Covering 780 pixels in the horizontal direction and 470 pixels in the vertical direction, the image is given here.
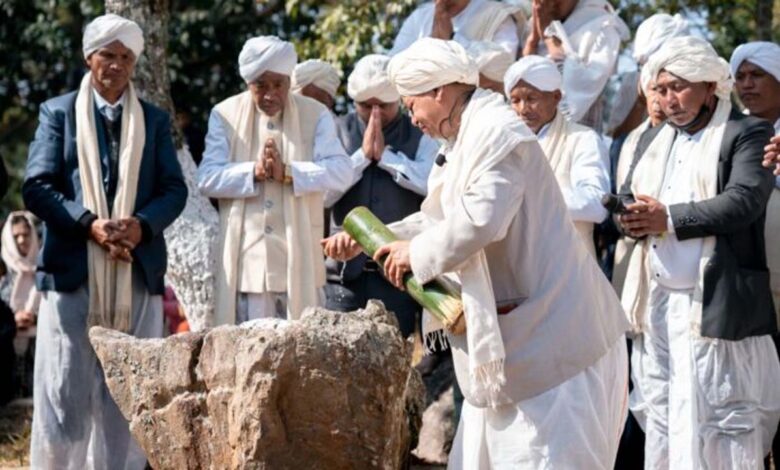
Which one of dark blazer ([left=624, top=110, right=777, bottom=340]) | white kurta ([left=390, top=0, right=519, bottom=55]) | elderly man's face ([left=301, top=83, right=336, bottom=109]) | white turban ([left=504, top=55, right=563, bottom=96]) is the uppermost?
white kurta ([left=390, top=0, right=519, bottom=55])

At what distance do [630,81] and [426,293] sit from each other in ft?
12.8

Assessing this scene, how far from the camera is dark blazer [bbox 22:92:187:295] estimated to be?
8.10 meters

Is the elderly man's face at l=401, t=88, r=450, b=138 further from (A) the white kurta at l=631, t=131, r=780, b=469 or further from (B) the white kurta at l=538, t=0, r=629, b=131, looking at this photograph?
(B) the white kurta at l=538, t=0, r=629, b=131

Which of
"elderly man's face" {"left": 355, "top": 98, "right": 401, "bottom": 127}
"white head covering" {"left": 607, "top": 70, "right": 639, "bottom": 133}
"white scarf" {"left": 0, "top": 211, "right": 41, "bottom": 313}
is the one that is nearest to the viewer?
"elderly man's face" {"left": 355, "top": 98, "right": 401, "bottom": 127}


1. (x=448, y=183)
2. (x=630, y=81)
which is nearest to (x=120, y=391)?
(x=448, y=183)

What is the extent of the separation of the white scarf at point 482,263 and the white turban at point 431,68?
0.46ft

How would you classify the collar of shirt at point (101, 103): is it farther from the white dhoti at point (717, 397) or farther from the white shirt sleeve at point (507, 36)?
the white dhoti at point (717, 397)

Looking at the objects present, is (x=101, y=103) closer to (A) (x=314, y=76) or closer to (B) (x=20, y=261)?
(A) (x=314, y=76)

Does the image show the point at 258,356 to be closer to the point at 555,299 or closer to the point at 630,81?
the point at 555,299

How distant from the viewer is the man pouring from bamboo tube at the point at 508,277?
5.56m

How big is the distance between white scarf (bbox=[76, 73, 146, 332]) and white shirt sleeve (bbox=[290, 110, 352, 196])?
86 cm

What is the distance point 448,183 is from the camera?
5781mm

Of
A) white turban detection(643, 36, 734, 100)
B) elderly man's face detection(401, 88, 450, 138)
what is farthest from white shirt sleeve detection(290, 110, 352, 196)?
elderly man's face detection(401, 88, 450, 138)

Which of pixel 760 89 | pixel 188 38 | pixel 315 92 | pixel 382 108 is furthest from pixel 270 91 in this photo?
pixel 188 38
